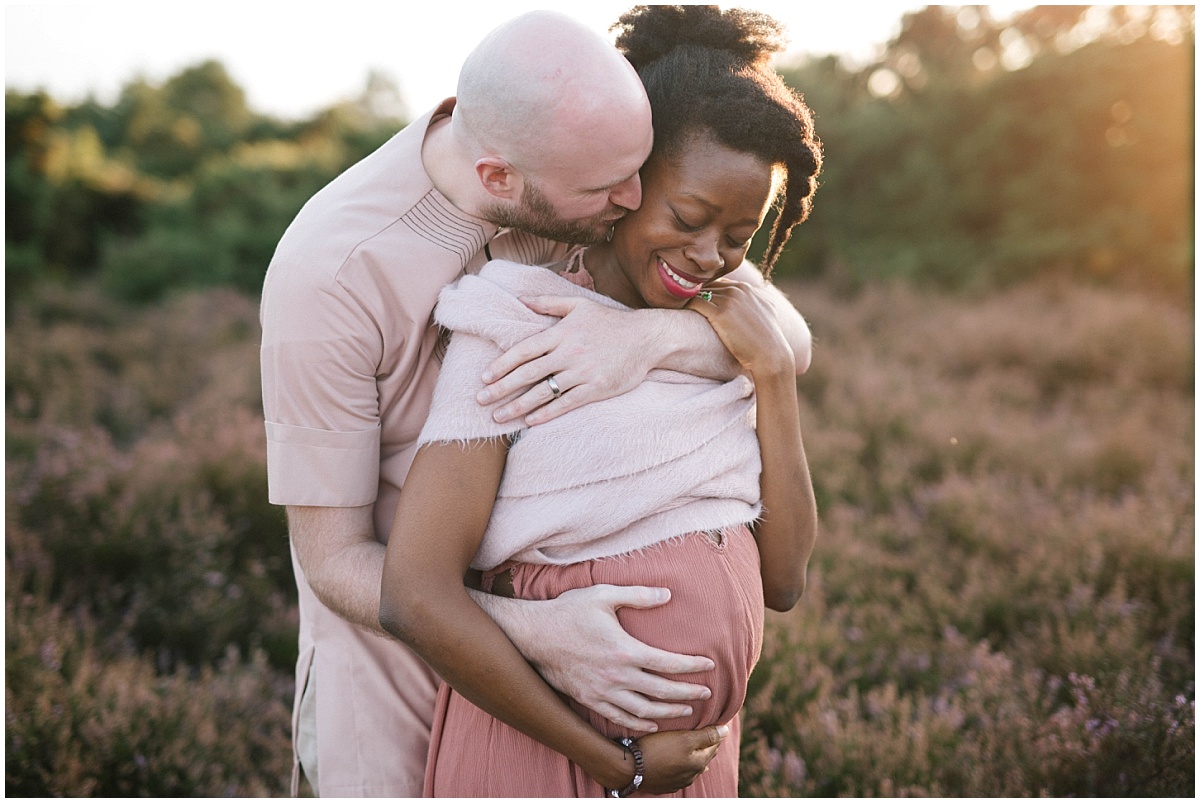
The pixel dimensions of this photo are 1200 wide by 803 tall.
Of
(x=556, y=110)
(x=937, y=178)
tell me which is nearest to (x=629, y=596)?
(x=556, y=110)

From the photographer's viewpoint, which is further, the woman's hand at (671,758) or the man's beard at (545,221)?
the man's beard at (545,221)

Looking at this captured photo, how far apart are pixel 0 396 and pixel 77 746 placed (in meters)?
2.54

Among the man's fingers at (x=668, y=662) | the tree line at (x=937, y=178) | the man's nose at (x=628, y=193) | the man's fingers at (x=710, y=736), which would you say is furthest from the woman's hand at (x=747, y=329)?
the tree line at (x=937, y=178)

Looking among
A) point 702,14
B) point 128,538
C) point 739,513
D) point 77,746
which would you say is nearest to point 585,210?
point 702,14

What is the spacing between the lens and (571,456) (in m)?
1.65

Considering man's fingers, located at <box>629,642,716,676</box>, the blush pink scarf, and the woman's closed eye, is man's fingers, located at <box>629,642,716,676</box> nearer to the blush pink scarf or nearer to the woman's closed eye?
the blush pink scarf

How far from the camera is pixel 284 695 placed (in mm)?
3596

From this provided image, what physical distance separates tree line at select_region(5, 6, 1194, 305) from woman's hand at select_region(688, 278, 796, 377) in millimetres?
A: 7814

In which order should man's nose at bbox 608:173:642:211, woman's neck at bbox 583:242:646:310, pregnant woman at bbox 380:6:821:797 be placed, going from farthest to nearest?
woman's neck at bbox 583:242:646:310 < man's nose at bbox 608:173:642:211 < pregnant woman at bbox 380:6:821:797

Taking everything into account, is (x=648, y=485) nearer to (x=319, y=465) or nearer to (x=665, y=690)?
(x=665, y=690)

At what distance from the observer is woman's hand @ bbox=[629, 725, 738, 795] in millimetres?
1654

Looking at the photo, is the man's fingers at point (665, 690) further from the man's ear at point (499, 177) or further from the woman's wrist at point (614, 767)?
the man's ear at point (499, 177)

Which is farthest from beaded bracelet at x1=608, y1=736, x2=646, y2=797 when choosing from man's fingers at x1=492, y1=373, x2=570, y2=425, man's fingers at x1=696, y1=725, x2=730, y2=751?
man's fingers at x1=492, y1=373, x2=570, y2=425

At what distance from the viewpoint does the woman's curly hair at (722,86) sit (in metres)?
1.77
